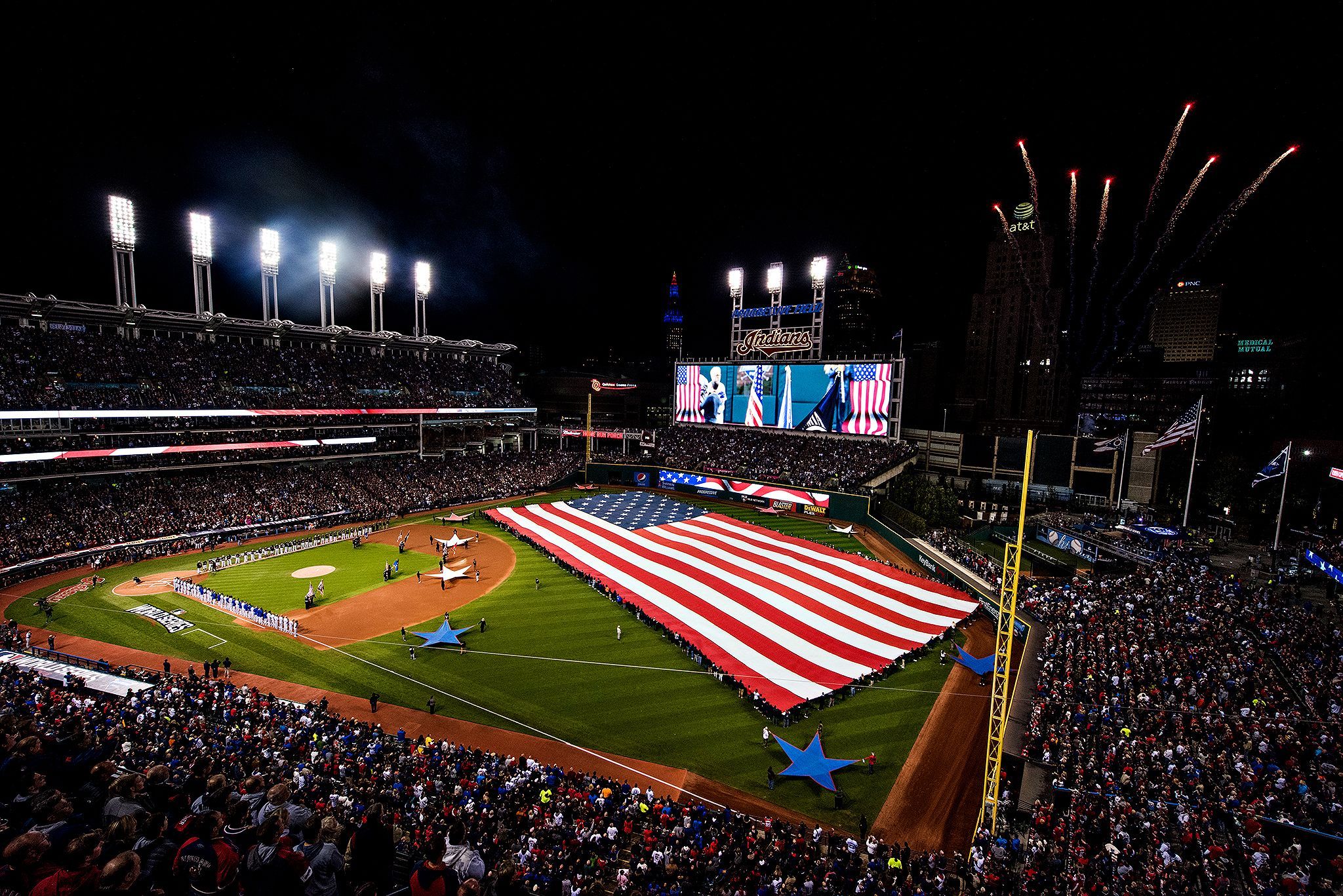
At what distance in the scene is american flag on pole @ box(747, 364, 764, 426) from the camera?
60250 millimetres

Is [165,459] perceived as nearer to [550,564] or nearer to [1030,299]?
[550,564]

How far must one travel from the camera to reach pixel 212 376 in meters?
49.6

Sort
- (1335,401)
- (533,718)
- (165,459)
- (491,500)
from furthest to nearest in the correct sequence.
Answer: (491,500)
(165,459)
(1335,401)
(533,718)

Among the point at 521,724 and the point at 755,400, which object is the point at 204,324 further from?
the point at 521,724

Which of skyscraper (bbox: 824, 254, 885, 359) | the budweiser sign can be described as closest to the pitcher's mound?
the budweiser sign

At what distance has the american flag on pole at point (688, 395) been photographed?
65.2 metres

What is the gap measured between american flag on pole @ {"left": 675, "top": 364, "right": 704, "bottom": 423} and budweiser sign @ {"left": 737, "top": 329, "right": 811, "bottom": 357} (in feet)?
19.5

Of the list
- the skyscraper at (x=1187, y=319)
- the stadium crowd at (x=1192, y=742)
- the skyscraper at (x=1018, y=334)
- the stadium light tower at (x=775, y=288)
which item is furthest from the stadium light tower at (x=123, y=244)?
the skyscraper at (x=1187, y=319)

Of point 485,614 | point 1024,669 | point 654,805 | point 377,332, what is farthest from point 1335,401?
point 377,332

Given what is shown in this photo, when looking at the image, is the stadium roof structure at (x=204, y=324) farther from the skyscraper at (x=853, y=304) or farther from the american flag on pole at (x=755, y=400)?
the skyscraper at (x=853, y=304)

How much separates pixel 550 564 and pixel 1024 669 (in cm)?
2649

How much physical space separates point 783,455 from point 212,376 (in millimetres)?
52683

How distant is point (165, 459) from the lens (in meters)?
43.9

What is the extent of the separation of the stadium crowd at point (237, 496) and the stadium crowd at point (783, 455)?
13.9 meters
